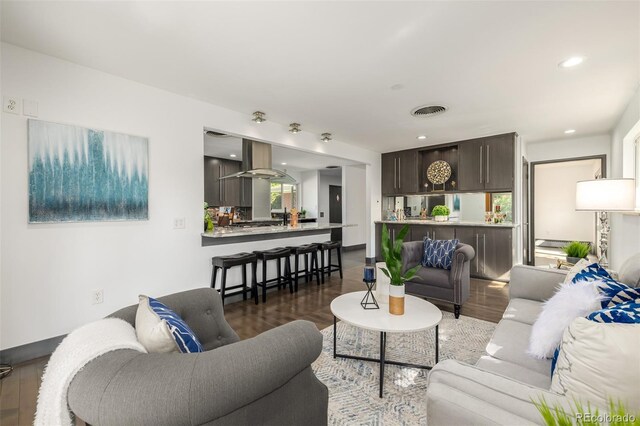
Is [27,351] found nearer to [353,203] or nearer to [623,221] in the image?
[623,221]

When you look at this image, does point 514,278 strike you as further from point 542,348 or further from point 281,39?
point 281,39

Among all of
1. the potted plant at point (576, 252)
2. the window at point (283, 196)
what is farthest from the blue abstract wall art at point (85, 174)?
the window at point (283, 196)

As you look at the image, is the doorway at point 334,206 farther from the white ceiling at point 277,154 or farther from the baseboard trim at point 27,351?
the baseboard trim at point 27,351

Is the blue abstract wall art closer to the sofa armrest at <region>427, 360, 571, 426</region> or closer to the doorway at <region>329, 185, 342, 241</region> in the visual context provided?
the sofa armrest at <region>427, 360, 571, 426</region>

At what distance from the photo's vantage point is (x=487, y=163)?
16.9ft

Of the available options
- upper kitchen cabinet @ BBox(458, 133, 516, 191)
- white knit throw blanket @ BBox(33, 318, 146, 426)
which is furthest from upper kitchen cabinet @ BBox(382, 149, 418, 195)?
white knit throw blanket @ BBox(33, 318, 146, 426)

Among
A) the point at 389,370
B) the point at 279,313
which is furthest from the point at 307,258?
the point at 389,370

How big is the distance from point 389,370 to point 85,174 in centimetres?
307

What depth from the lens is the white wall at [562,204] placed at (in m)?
7.74

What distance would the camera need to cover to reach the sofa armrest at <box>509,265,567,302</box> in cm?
226

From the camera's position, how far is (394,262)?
1.94 meters

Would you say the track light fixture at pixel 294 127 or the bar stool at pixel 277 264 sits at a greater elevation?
the track light fixture at pixel 294 127

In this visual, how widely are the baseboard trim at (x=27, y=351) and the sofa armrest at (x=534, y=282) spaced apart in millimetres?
3957

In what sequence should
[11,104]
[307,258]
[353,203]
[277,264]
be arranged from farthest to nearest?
[353,203]
[307,258]
[277,264]
[11,104]
